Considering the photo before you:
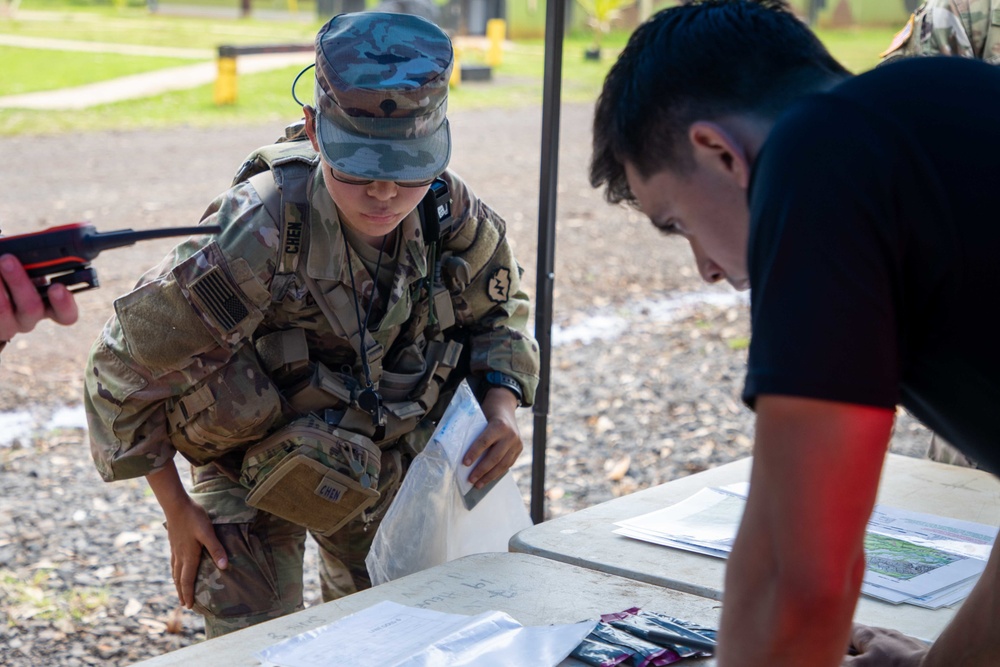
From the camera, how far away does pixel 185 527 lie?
2.20 m

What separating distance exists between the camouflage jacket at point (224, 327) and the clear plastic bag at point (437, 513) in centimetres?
21

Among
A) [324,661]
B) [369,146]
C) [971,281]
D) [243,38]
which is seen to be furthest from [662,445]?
[243,38]

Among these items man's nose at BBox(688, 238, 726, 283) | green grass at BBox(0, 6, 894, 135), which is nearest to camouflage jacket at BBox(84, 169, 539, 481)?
man's nose at BBox(688, 238, 726, 283)

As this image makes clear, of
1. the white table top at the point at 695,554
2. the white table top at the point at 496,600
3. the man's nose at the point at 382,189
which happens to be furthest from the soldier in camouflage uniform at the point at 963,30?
the man's nose at the point at 382,189

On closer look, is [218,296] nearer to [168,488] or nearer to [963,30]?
[168,488]

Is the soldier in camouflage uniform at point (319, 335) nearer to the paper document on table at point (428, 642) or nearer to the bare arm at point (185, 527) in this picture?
the bare arm at point (185, 527)

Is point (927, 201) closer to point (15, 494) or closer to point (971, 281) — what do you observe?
point (971, 281)

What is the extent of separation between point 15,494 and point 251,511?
2021 millimetres

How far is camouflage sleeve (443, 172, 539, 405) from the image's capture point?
7.78 feet

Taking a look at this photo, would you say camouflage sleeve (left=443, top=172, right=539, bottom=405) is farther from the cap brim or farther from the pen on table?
the pen on table

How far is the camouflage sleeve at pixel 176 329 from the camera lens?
2.03 meters

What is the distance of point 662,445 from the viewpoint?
473cm

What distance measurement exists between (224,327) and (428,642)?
77 cm

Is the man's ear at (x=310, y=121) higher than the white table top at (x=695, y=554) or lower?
higher
